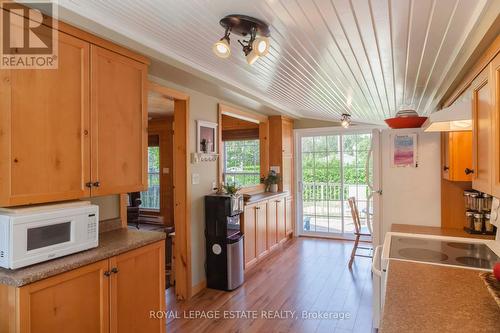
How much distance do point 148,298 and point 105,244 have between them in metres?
0.51

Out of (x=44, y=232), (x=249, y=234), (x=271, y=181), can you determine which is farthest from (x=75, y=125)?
(x=271, y=181)

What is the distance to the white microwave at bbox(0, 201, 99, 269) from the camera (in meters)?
1.45

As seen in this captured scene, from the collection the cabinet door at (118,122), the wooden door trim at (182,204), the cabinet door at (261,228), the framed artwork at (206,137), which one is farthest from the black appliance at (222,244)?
the cabinet door at (118,122)

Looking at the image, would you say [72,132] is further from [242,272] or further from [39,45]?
[242,272]

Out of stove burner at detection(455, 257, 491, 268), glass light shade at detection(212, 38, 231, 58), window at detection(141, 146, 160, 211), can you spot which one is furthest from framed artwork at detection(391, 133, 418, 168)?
window at detection(141, 146, 160, 211)

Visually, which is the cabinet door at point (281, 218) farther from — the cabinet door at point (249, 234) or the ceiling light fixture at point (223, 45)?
the ceiling light fixture at point (223, 45)

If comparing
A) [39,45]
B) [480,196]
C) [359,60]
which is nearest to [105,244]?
[39,45]

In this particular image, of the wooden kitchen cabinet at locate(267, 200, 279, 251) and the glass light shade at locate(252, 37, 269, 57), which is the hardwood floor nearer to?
the wooden kitchen cabinet at locate(267, 200, 279, 251)

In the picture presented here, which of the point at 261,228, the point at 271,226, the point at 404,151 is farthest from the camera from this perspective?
the point at 271,226

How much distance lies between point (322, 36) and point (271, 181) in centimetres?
352

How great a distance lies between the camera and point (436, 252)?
1.94 meters

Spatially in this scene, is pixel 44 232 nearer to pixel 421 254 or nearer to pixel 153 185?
pixel 421 254

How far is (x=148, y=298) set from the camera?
83.7 inches

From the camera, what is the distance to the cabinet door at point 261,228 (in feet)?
14.1
